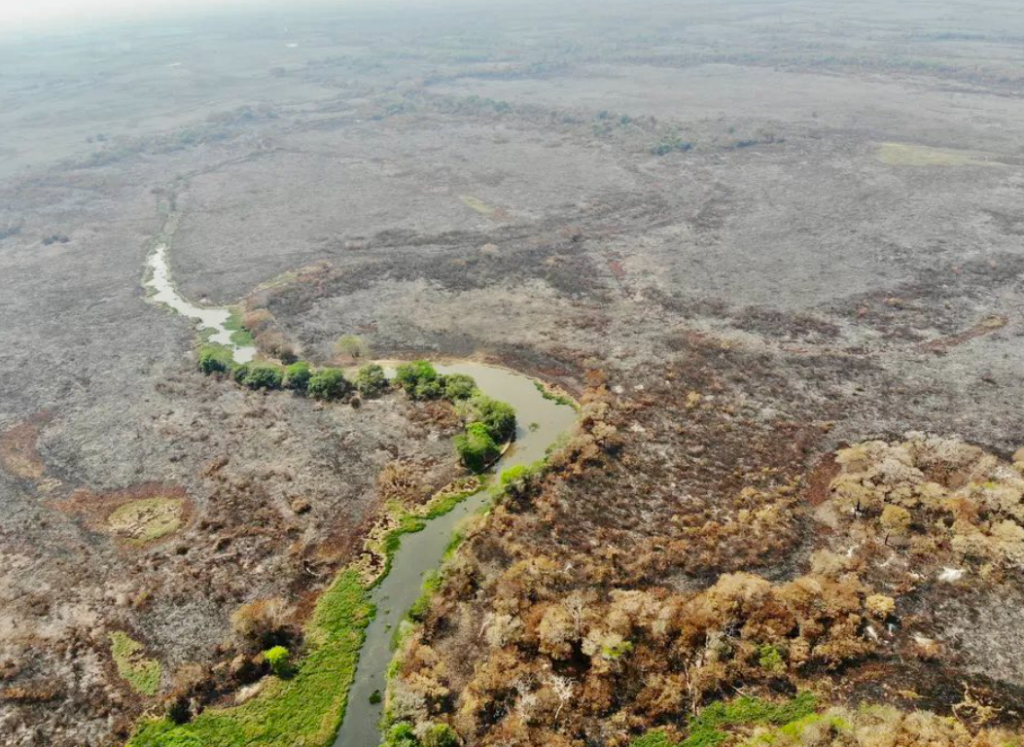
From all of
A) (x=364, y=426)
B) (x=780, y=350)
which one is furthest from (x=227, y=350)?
(x=780, y=350)

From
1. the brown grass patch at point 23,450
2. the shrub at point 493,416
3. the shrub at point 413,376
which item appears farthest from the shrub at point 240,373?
the shrub at point 493,416

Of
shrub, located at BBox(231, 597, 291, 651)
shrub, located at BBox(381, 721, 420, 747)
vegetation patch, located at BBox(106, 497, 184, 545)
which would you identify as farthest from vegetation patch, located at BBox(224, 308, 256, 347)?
shrub, located at BBox(381, 721, 420, 747)

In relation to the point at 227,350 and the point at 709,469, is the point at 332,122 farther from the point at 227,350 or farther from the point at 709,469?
the point at 709,469

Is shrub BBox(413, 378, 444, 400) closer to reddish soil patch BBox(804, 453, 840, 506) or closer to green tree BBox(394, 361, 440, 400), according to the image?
green tree BBox(394, 361, 440, 400)

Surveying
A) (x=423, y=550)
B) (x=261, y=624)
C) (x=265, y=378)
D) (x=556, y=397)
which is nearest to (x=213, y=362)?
(x=265, y=378)

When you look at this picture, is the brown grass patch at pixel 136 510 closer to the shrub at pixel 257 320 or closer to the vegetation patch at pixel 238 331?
the vegetation patch at pixel 238 331

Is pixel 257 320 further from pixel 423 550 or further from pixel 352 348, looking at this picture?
pixel 423 550
